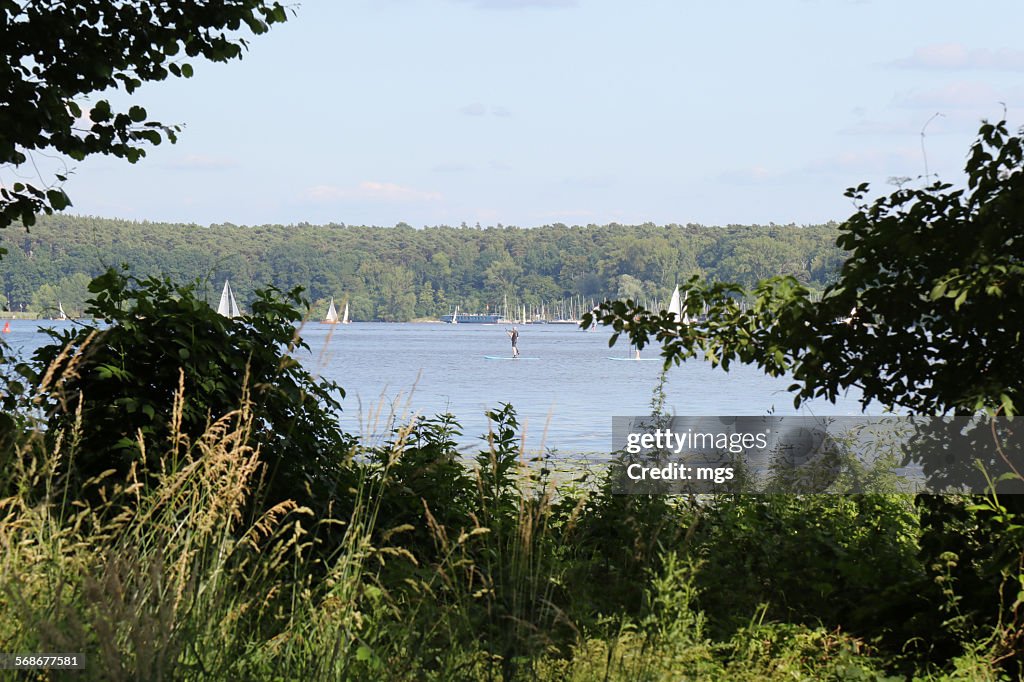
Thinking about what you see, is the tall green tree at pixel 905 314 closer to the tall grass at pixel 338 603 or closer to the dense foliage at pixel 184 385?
the tall grass at pixel 338 603

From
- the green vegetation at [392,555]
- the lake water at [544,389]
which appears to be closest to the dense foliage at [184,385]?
the green vegetation at [392,555]

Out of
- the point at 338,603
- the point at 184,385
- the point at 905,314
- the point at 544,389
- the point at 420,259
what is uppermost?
the point at 420,259

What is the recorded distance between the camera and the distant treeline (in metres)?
84.4

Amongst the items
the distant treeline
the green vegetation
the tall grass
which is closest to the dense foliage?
the green vegetation

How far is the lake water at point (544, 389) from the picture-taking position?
66.6ft

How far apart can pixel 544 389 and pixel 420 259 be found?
71.2 metres

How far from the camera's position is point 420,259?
364 feet

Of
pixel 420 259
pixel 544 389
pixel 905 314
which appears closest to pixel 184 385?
pixel 905 314

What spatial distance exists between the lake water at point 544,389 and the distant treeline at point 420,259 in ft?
59.5

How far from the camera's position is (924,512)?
17.1 feet

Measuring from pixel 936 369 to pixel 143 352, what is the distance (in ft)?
13.1

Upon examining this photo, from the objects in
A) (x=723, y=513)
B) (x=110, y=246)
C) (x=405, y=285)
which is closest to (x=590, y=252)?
(x=405, y=285)

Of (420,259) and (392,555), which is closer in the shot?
(392,555)

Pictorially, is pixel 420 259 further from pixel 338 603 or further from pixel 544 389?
pixel 338 603
